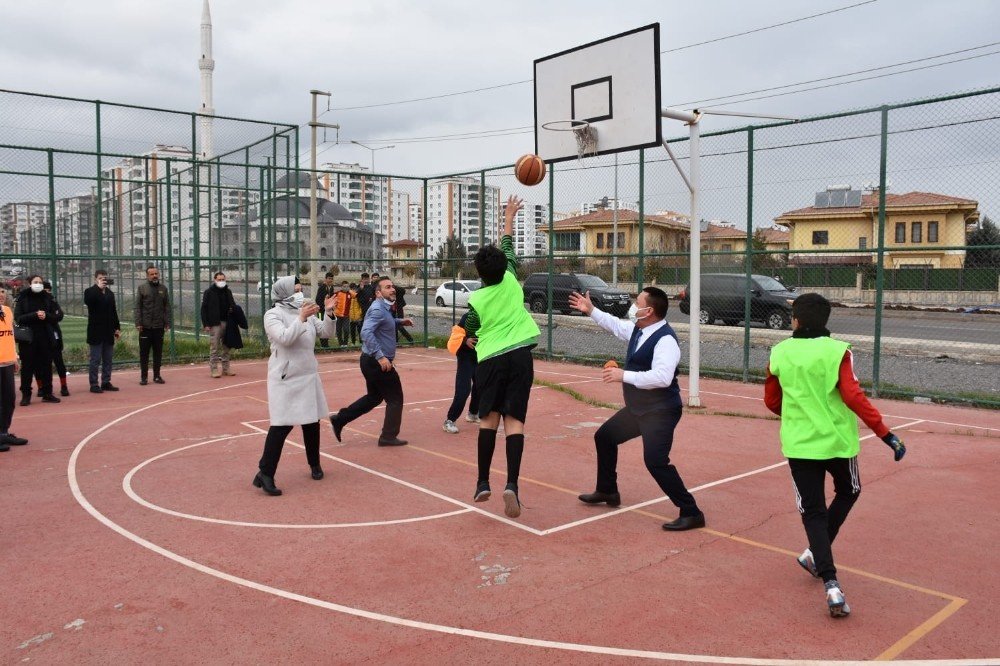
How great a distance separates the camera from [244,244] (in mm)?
22250

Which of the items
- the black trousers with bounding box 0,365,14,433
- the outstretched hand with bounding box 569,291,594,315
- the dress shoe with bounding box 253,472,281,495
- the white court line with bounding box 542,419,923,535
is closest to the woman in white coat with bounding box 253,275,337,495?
the dress shoe with bounding box 253,472,281,495

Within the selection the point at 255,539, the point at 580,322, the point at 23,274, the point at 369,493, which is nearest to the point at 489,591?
the point at 255,539

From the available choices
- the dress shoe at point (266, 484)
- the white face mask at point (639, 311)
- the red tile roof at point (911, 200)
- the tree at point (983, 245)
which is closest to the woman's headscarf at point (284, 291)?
the dress shoe at point (266, 484)

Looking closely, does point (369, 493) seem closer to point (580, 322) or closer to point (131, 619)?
point (131, 619)

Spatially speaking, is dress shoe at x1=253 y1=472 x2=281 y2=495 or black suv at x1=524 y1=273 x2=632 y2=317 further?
black suv at x1=524 y1=273 x2=632 y2=317

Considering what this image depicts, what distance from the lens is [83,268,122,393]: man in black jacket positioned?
12750 mm

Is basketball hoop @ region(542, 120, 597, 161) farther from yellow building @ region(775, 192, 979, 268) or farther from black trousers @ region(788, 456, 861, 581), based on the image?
black trousers @ region(788, 456, 861, 581)

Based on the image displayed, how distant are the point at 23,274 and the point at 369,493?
64.0 feet

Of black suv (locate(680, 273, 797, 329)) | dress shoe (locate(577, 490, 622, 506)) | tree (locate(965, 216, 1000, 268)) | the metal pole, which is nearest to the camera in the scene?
dress shoe (locate(577, 490, 622, 506))

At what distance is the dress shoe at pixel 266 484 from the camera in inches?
267

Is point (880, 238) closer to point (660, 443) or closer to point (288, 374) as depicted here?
point (660, 443)

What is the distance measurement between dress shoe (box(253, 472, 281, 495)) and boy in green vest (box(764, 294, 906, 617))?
422 cm

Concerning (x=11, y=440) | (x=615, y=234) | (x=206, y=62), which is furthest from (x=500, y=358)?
(x=206, y=62)

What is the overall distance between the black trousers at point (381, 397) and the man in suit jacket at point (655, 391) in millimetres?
3261
